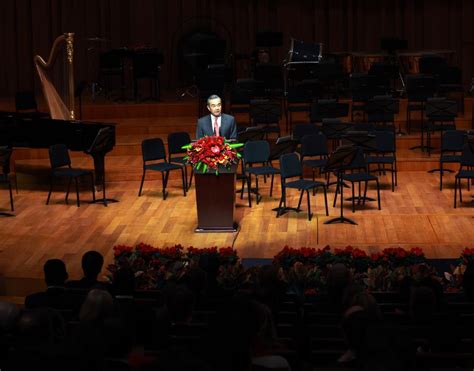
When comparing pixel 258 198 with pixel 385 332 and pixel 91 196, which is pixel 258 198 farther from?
pixel 385 332

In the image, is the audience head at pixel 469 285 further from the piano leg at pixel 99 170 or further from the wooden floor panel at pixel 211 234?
the piano leg at pixel 99 170

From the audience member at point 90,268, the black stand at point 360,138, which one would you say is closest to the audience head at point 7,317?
the audience member at point 90,268

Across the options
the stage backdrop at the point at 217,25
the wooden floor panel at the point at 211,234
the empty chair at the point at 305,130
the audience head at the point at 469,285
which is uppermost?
the stage backdrop at the point at 217,25

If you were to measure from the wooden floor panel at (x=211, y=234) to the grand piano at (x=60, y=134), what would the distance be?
23.4 inches

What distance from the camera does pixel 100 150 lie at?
12.2 m

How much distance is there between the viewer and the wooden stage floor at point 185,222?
973 cm

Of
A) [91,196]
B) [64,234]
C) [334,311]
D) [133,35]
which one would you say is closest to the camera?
[334,311]

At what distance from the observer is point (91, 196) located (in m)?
12.3

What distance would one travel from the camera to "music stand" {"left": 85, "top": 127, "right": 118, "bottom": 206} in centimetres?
1203

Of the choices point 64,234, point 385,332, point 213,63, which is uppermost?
point 213,63

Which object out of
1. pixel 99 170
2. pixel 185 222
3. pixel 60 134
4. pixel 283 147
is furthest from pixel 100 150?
pixel 283 147

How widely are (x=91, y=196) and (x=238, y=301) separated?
764cm

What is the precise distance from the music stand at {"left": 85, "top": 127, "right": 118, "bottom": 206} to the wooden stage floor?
0.78ft

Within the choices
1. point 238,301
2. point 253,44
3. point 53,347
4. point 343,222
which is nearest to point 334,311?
point 238,301
